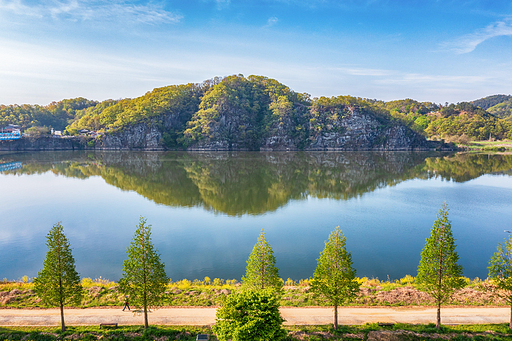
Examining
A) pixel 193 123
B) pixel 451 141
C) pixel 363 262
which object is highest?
pixel 193 123

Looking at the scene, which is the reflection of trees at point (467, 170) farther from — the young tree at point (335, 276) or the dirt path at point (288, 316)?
the young tree at point (335, 276)

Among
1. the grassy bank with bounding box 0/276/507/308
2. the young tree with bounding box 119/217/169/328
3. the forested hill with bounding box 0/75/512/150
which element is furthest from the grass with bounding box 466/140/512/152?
the young tree with bounding box 119/217/169/328

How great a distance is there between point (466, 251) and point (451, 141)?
520 feet

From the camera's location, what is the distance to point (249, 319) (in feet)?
46.2

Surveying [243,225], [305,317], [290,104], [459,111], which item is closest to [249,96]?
[290,104]

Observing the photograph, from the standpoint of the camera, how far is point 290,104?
6732 inches

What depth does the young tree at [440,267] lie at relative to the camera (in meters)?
18.1

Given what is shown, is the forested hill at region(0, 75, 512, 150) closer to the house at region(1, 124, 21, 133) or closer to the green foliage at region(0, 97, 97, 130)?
the green foliage at region(0, 97, 97, 130)

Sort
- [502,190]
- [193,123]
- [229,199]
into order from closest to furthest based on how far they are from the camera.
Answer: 1. [229,199]
2. [502,190]
3. [193,123]

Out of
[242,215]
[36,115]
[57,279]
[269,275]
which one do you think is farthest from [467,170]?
[36,115]

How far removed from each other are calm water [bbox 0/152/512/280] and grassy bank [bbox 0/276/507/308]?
3207mm

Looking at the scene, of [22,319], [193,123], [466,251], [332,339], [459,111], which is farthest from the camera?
[459,111]

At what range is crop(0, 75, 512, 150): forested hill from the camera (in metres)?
156

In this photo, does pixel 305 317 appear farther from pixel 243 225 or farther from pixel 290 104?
pixel 290 104
